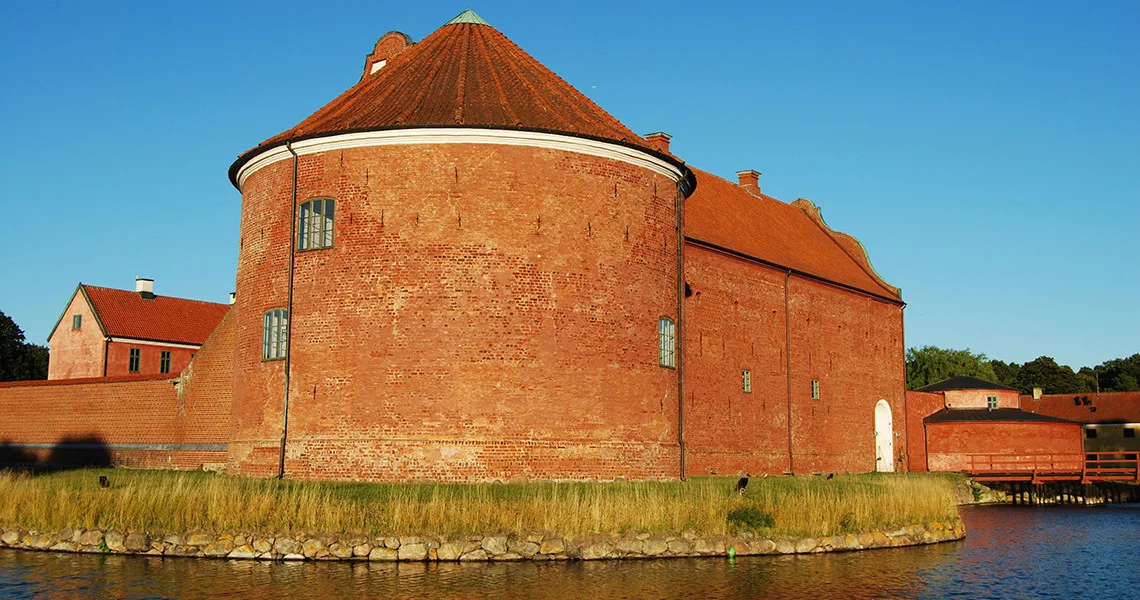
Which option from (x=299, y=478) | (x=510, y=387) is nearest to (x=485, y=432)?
(x=510, y=387)

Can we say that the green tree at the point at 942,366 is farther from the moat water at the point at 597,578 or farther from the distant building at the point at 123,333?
the moat water at the point at 597,578

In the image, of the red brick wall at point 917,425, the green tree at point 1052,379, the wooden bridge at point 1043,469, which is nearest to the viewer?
the wooden bridge at point 1043,469

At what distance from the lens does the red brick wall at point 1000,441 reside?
38.1 m

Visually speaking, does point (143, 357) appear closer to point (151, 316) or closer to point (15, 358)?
point (151, 316)

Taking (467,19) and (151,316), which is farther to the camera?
(151,316)

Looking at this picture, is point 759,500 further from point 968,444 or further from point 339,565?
point 968,444

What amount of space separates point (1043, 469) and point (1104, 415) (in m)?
31.1

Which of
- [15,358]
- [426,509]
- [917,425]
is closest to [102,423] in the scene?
[426,509]

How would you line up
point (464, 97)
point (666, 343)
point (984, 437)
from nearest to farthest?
point (464, 97) → point (666, 343) → point (984, 437)

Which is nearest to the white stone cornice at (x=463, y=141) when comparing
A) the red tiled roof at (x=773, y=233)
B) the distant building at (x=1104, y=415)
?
the red tiled roof at (x=773, y=233)

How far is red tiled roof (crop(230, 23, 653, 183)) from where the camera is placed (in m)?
20.6

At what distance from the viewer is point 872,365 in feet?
120

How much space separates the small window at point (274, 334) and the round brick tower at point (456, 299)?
0.04 meters

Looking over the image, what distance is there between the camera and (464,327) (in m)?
19.6
